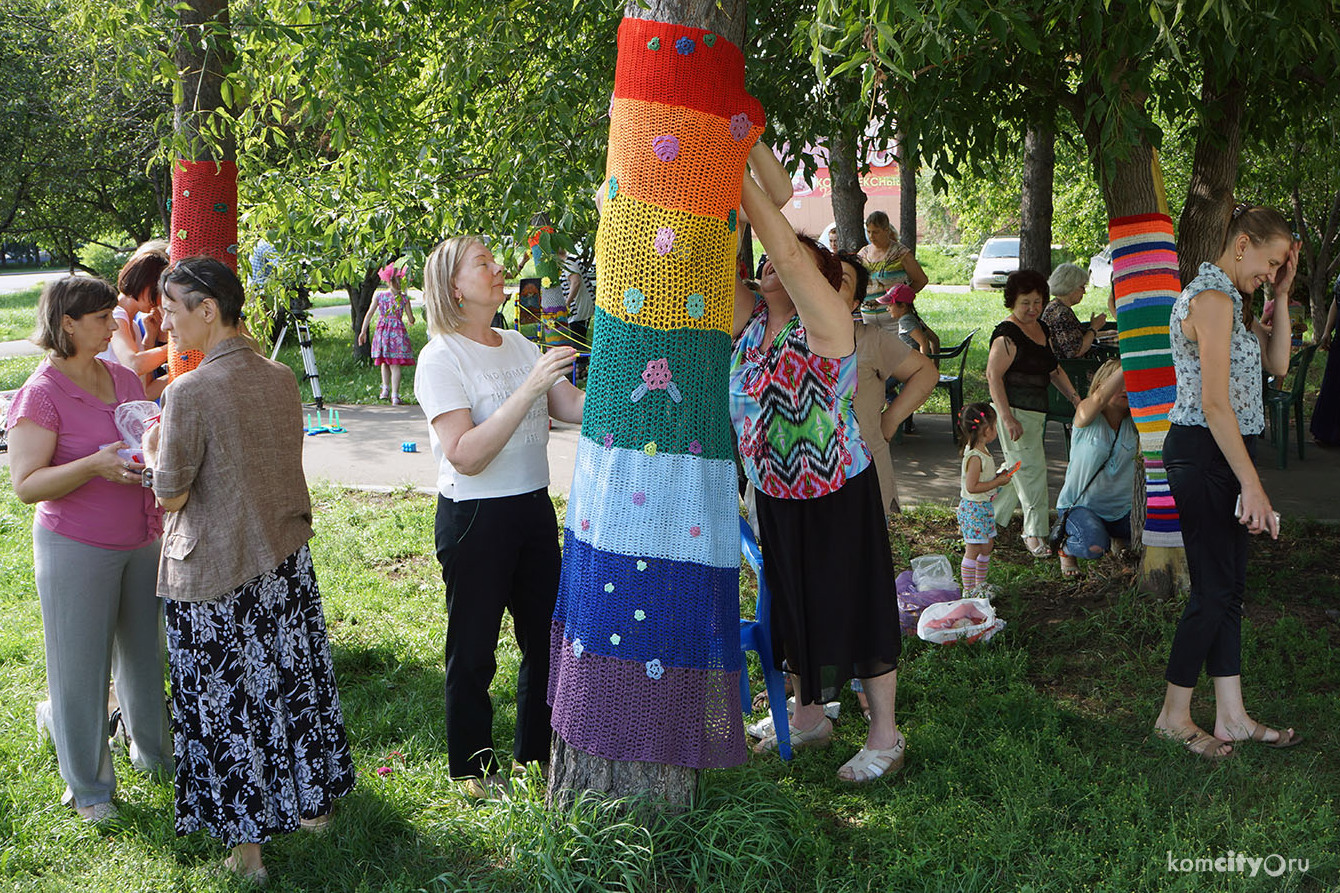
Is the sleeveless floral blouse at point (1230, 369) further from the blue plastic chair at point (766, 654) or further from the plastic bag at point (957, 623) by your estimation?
the blue plastic chair at point (766, 654)

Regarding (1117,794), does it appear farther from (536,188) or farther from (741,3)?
(536,188)

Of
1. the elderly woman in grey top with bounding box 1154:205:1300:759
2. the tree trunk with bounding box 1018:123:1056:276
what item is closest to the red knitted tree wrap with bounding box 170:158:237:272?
the elderly woman in grey top with bounding box 1154:205:1300:759

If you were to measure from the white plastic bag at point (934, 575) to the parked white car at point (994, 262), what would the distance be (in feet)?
75.1

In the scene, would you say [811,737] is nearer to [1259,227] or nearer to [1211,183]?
[1259,227]

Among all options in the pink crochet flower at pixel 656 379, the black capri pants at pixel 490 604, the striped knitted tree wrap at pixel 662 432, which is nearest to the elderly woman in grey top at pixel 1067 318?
the striped knitted tree wrap at pixel 662 432

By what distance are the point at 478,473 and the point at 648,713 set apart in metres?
0.89

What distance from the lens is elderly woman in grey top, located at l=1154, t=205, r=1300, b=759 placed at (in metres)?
3.79

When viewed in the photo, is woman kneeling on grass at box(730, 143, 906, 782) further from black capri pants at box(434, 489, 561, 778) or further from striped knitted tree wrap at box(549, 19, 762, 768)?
black capri pants at box(434, 489, 561, 778)

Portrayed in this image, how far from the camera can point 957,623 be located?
4.99m

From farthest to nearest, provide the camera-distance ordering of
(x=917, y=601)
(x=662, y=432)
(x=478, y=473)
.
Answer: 1. (x=917, y=601)
2. (x=478, y=473)
3. (x=662, y=432)

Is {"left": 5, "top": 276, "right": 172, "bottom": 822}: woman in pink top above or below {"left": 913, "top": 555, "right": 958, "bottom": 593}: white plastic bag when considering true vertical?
above

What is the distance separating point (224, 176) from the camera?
484cm

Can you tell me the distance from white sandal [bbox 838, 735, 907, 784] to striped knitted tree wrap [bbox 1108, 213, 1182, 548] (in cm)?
237

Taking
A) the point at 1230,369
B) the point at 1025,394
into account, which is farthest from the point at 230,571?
the point at 1025,394
